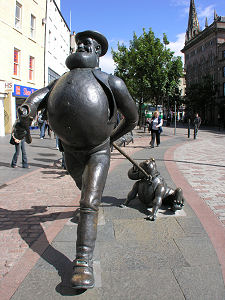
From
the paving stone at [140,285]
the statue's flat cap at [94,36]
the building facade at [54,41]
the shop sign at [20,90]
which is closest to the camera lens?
the paving stone at [140,285]

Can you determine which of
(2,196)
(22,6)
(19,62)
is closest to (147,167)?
(2,196)

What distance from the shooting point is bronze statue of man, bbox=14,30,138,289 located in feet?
7.14

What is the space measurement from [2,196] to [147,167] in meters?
2.73

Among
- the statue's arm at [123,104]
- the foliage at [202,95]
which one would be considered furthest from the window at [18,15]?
the foliage at [202,95]

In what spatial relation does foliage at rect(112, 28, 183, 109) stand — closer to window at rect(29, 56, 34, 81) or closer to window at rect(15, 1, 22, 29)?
window at rect(29, 56, 34, 81)

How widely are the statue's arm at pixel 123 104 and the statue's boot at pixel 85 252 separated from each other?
97 centimetres

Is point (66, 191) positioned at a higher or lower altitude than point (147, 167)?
lower

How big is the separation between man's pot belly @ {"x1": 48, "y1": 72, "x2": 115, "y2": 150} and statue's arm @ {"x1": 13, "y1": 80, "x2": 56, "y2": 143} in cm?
14

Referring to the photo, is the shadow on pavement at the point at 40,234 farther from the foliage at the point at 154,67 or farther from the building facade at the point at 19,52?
the foliage at the point at 154,67

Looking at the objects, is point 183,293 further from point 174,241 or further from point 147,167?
point 147,167

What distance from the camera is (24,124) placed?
234 centimetres

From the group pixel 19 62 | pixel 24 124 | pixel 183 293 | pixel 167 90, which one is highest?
pixel 19 62

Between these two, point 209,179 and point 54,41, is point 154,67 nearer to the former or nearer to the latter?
point 54,41

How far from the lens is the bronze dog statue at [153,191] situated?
3.87 metres
